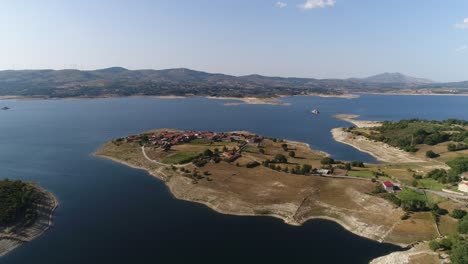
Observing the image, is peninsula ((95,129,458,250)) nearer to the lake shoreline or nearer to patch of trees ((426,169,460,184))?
the lake shoreline

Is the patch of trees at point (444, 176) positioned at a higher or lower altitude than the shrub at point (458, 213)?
higher

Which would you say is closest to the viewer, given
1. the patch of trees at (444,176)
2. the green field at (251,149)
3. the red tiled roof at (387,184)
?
the red tiled roof at (387,184)

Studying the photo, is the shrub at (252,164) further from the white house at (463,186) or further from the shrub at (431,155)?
the shrub at (431,155)

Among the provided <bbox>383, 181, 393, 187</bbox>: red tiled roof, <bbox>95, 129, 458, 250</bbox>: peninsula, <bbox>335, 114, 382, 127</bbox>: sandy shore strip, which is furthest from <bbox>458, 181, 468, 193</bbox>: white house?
<bbox>335, 114, 382, 127</bbox>: sandy shore strip

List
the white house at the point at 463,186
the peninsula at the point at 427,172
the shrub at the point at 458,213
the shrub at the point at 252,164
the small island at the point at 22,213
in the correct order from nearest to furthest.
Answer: the peninsula at the point at 427,172, the small island at the point at 22,213, the shrub at the point at 458,213, the white house at the point at 463,186, the shrub at the point at 252,164

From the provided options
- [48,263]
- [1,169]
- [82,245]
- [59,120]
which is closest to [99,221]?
[82,245]

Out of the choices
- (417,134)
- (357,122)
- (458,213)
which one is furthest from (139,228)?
(357,122)

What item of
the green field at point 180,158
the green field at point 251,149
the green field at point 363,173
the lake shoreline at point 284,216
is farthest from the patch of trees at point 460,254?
the green field at point 251,149
